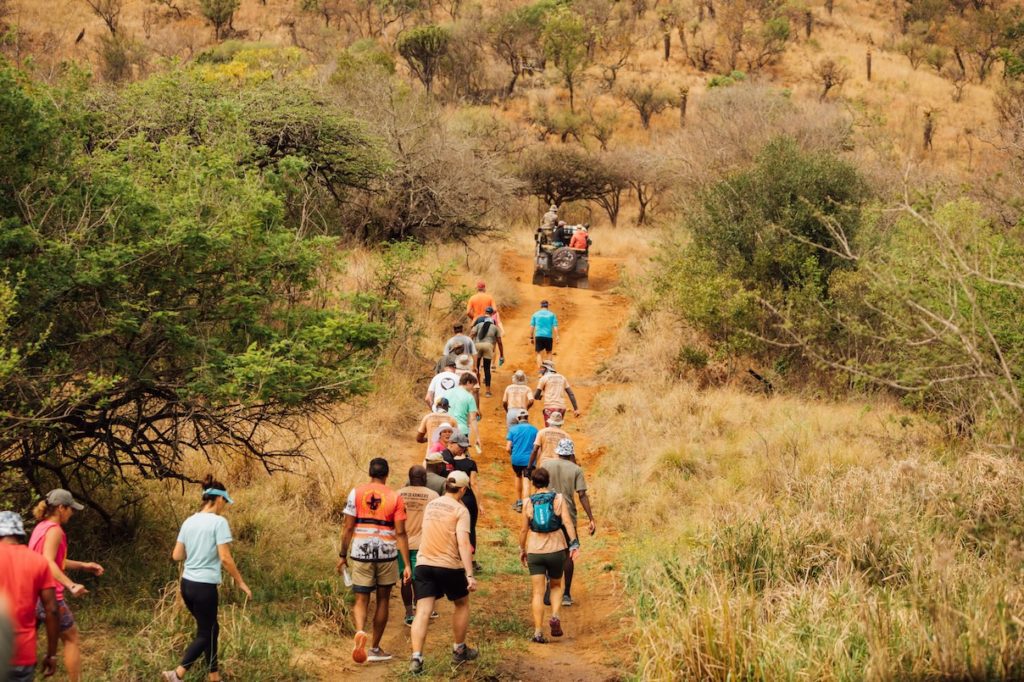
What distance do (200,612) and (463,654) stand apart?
7.08 feet

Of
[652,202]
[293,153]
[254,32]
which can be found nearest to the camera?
[293,153]

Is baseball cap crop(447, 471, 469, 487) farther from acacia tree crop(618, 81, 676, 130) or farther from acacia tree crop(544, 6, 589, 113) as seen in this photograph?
acacia tree crop(544, 6, 589, 113)

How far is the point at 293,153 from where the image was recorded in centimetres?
2109

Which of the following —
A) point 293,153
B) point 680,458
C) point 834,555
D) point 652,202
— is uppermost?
point 293,153

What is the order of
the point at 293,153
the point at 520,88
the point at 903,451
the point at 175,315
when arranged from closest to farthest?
1. the point at 175,315
2. the point at 903,451
3. the point at 293,153
4. the point at 520,88

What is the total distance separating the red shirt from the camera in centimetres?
618

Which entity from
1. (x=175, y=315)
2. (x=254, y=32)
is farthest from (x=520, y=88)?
(x=175, y=315)

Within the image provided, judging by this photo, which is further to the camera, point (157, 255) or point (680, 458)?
point (680, 458)

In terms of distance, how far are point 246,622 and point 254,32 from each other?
58.7 meters

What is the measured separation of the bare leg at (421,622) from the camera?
26.8ft

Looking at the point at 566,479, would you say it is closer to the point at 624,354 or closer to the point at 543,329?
the point at 543,329

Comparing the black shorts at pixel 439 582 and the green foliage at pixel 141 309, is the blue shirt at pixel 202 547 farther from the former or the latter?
the black shorts at pixel 439 582

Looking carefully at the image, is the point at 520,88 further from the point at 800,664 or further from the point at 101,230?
the point at 800,664

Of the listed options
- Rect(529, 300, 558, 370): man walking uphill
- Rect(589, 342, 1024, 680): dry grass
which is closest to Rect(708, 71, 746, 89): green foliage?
Rect(529, 300, 558, 370): man walking uphill
